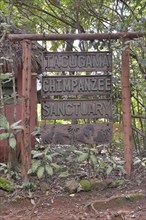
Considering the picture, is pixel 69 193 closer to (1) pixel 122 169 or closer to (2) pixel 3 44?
(1) pixel 122 169

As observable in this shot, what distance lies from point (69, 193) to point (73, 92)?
4.78 ft

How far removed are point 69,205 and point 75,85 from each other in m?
1.72

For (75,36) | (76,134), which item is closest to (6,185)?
(76,134)

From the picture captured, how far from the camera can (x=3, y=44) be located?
254 inches

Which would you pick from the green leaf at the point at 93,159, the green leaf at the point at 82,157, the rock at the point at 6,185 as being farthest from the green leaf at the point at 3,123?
the green leaf at the point at 93,159

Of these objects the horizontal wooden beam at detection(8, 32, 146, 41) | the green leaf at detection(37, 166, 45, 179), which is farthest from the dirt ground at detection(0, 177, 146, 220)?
the horizontal wooden beam at detection(8, 32, 146, 41)

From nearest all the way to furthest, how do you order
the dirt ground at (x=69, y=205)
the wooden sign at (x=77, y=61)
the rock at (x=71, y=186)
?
the dirt ground at (x=69, y=205) → the rock at (x=71, y=186) → the wooden sign at (x=77, y=61)

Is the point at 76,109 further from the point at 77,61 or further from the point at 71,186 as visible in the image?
the point at 71,186

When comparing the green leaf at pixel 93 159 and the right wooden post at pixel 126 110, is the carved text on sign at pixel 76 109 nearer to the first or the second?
the right wooden post at pixel 126 110

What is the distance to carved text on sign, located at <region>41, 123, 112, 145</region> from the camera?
5.05 m

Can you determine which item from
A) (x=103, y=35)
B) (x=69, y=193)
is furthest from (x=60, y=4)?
(x=69, y=193)

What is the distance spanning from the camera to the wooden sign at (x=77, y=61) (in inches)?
199

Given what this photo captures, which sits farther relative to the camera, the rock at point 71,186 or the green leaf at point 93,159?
the green leaf at point 93,159

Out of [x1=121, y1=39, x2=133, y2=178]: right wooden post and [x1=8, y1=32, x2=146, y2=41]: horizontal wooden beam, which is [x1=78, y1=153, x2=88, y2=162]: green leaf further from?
[x1=8, y1=32, x2=146, y2=41]: horizontal wooden beam
